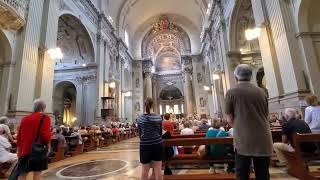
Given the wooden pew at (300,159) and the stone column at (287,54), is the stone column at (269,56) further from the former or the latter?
the wooden pew at (300,159)

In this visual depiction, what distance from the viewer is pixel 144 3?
23422mm

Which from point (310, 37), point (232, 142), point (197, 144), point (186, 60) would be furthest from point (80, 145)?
point (186, 60)

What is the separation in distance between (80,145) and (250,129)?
803 centimetres

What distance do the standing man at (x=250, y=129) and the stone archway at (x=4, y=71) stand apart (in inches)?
316

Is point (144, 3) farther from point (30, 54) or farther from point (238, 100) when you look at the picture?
point (238, 100)

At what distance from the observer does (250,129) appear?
6.31ft

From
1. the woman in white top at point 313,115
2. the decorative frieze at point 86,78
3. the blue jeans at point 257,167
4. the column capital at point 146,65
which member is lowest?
the blue jeans at point 257,167

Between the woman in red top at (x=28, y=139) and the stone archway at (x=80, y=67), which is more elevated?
the stone archway at (x=80, y=67)

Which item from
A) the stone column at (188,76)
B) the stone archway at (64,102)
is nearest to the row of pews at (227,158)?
the stone archway at (64,102)

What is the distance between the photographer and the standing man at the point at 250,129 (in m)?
1.89

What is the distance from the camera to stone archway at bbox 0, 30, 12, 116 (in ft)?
24.2

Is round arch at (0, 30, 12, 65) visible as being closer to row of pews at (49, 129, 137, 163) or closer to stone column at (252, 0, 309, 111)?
row of pews at (49, 129, 137, 163)

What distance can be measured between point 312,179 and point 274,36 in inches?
219

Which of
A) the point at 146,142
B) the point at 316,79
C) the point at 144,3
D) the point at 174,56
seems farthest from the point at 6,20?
the point at 174,56
